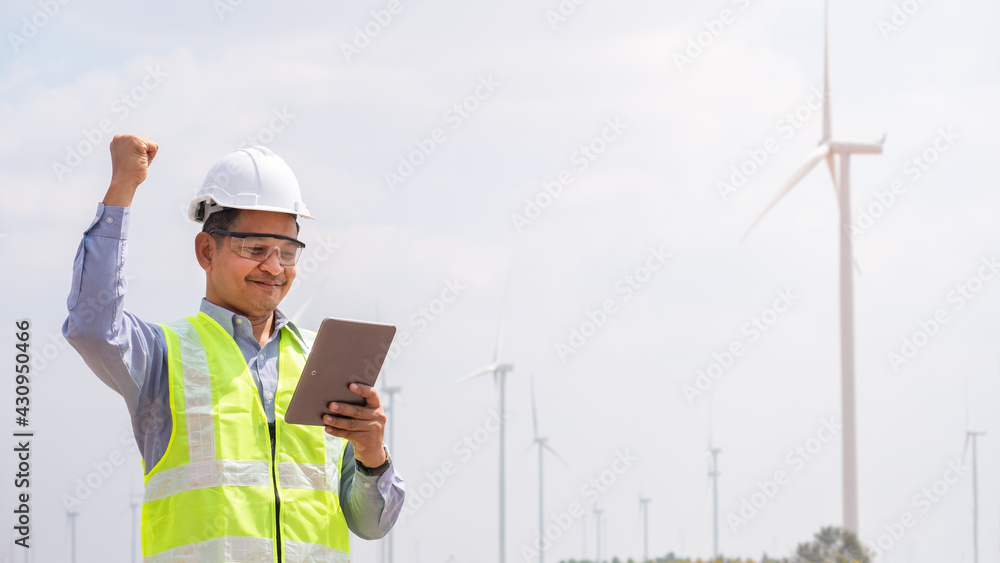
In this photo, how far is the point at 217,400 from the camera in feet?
15.8

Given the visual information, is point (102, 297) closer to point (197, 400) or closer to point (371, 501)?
point (197, 400)

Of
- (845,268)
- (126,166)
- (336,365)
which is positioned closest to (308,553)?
(336,365)

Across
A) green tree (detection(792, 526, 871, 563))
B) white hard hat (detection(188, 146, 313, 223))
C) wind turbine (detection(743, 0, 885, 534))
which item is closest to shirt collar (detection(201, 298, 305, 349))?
white hard hat (detection(188, 146, 313, 223))

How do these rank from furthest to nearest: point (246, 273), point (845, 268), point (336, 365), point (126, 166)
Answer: point (845, 268)
point (246, 273)
point (336, 365)
point (126, 166)

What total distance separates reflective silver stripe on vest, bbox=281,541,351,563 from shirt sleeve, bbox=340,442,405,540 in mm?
215

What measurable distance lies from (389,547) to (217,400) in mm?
37153

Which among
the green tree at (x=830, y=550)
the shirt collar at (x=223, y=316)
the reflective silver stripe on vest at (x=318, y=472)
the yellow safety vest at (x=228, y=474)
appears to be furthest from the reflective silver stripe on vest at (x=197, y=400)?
the green tree at (x=830, y=550)

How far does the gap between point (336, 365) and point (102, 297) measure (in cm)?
93

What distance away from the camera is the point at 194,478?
4691 millimetres

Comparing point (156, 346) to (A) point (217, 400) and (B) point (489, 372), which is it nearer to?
(A) point (217, 400)

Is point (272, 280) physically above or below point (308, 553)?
above

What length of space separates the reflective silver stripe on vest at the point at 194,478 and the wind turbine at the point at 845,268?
111 feet

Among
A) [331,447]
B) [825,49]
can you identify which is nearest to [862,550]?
[825,49]

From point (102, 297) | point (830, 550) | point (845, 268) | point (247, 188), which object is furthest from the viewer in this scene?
point (830, 550)
